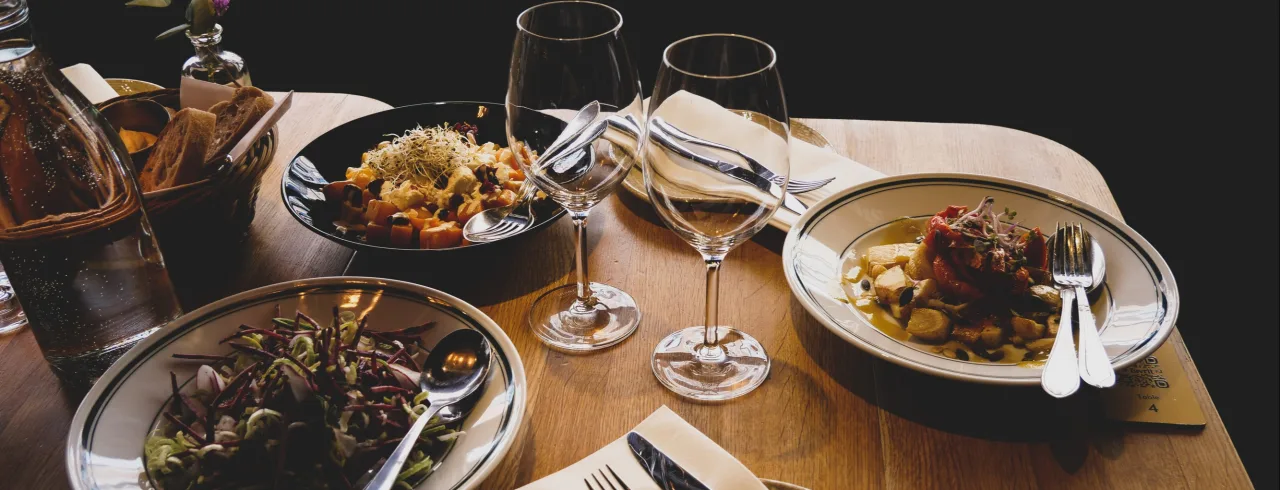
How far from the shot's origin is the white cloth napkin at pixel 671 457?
2.63 feet

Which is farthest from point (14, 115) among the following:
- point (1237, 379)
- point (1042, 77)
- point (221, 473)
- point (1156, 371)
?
point (1042, 77)

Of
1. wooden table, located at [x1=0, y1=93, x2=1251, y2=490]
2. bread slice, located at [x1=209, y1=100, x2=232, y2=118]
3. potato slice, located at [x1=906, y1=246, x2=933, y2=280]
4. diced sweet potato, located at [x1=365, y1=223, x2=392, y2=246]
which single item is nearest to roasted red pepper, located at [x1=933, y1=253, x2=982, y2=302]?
potato slice, located at [x1=906, y1=246, x2=933, y2=280]

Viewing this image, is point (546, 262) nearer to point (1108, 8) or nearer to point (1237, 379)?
point (1237, 379)

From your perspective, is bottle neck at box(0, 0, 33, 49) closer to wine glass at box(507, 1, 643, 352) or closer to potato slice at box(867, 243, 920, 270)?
wine glass at box(507, 1, 643, 352)

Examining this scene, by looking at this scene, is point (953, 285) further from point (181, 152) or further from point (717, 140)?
point (181, 152)

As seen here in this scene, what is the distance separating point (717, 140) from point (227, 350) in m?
0.62

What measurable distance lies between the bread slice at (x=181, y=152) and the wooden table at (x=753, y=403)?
14cm

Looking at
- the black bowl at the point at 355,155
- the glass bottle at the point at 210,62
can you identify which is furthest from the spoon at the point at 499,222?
the glass bottle at the point at 210,62

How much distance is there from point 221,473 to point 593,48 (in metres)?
0.55

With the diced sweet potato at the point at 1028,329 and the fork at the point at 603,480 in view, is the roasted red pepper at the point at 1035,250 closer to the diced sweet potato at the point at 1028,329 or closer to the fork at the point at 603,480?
the diced sweet potato at the point at 1028,329

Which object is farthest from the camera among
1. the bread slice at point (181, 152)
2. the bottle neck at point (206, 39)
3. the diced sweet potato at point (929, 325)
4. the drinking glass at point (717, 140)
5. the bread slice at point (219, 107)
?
the bottle neck at point (206, 39)

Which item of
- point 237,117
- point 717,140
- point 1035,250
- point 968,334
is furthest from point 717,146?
point 237,117

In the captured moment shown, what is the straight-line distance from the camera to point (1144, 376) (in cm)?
98

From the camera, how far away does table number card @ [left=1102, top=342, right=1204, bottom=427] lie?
921 mm
